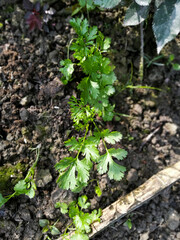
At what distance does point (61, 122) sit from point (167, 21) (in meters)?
1.11

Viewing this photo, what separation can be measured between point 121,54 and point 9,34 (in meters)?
1.06

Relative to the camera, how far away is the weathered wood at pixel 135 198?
5.64 feet

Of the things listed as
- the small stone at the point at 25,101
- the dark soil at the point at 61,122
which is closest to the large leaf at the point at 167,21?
the dark soil at the point at 61,122

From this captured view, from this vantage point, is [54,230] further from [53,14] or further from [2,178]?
[53,14]

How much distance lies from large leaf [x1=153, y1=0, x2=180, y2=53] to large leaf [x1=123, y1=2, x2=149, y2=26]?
0.39ft

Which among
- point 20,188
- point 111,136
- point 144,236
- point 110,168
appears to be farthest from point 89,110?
point 144,236

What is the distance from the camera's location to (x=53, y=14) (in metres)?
1.93

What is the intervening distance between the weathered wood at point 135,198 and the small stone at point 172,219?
34 centimetres

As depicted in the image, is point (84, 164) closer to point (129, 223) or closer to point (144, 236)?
point (129, 223)

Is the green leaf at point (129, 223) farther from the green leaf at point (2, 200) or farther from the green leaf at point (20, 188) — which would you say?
the green leaf at point (2, 200)

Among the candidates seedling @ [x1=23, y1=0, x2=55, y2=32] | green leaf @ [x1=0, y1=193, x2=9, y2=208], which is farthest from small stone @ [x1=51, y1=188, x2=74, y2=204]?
seedling @ [x1=23, y1=0, x2=55, y2=32]

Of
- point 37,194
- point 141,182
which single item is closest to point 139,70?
point 141,182

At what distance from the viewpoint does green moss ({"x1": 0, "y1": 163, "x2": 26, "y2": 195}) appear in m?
1.71

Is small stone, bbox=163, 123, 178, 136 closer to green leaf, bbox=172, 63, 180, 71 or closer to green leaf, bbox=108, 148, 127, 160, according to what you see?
green leaf, bbox=172, 63, 180, 71
